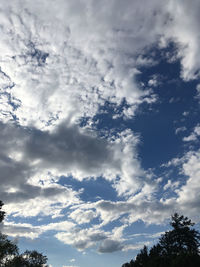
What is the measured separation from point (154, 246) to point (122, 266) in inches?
1293

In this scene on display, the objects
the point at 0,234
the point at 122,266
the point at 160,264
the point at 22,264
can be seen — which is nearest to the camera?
the point at 0,234

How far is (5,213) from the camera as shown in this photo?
1630 inches

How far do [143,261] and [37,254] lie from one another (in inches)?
1762

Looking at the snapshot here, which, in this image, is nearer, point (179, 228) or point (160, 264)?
point (160, 264)

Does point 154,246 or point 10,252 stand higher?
point 154,246

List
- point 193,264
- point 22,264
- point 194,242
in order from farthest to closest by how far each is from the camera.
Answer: point 22,264
point 194,242
point 193,264

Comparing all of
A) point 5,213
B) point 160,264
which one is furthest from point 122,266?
point 5,213

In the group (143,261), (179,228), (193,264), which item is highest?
(179,228)

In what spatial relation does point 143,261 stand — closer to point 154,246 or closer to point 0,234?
point 154,246

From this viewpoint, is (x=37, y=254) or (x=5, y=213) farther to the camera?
(x=37, y=254)

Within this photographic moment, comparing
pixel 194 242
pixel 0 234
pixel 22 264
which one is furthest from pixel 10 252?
pixel 22 264

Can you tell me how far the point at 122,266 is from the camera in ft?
309

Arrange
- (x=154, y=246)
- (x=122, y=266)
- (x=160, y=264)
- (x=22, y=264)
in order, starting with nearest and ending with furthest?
(x=160, y=264) → (x=154, y=246) → (x=22, y=264) → (x=122, y=266)

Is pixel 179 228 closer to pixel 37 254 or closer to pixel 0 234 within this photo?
pixel 0 234
